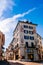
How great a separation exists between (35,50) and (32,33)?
7.35 m

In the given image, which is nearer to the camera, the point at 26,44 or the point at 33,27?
the point at 26,44

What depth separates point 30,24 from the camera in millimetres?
54125

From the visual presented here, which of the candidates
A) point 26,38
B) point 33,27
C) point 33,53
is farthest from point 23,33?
point 33,53

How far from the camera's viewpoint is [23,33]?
171 feet

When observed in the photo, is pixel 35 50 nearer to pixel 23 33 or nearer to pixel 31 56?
pixel 31 56

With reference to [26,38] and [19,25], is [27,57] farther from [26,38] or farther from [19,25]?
[19,25]

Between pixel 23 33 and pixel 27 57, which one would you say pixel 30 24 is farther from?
pixel 27 57

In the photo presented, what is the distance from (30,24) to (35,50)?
11382mm

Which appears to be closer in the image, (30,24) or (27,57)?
(27,57)

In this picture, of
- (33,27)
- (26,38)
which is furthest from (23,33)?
(33,27)

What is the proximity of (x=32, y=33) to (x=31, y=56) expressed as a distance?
9.76 m

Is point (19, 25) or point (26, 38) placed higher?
point (19, 25)

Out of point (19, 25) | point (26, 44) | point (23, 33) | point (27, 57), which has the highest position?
point (19, 25)

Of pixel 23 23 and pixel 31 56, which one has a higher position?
pixel 23 23
